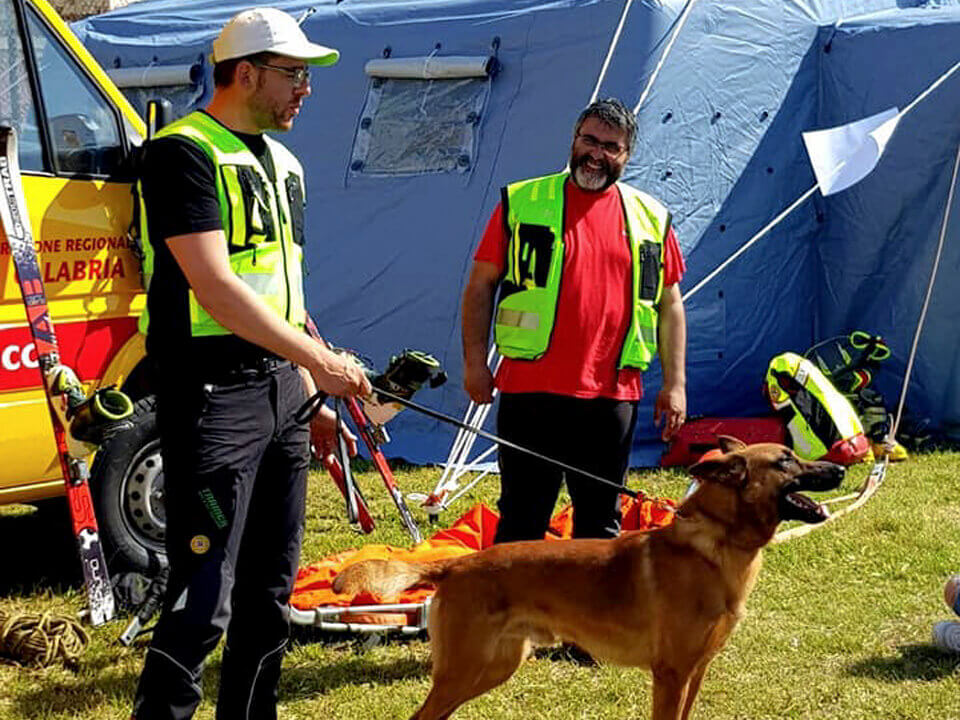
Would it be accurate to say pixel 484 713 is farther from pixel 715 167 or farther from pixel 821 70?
pixel 821 70

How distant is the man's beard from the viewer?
4.37 m

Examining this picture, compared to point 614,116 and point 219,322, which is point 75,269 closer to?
point 614,116

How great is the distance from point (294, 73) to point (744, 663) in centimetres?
272

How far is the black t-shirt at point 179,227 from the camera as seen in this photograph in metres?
3.04

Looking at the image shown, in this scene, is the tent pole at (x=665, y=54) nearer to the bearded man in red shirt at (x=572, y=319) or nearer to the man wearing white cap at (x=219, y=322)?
the bearded man in red shirt at (x=572, y=319)

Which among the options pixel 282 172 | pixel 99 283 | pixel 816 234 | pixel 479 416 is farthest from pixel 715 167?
pixel 282 172

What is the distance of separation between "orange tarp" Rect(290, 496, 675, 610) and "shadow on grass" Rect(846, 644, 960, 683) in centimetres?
89

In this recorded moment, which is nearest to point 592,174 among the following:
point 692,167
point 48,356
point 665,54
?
point 48,356

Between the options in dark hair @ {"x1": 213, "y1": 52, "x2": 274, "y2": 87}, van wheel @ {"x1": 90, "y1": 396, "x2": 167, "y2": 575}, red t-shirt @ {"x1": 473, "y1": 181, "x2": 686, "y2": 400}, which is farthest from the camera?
van wheel @ {"x1": 90, "y1": 396, "x2": 167, "y2": 575}

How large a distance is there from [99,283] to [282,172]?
2064 mm

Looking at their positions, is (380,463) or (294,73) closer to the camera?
(294,73)

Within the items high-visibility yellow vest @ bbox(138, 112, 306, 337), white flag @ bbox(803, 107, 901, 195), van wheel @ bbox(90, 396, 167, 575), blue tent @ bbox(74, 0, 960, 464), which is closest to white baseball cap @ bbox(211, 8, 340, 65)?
high-visibility yellow vest @ bbox(138, 112, 306, 337)

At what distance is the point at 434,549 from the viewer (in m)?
5.43

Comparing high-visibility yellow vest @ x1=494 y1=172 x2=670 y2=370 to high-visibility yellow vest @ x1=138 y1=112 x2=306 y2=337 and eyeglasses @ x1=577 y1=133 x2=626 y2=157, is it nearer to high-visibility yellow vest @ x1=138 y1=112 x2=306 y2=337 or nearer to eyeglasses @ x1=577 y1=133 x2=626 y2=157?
eyeglasses @ x1=577 y1=133 x2=626 y2=157
